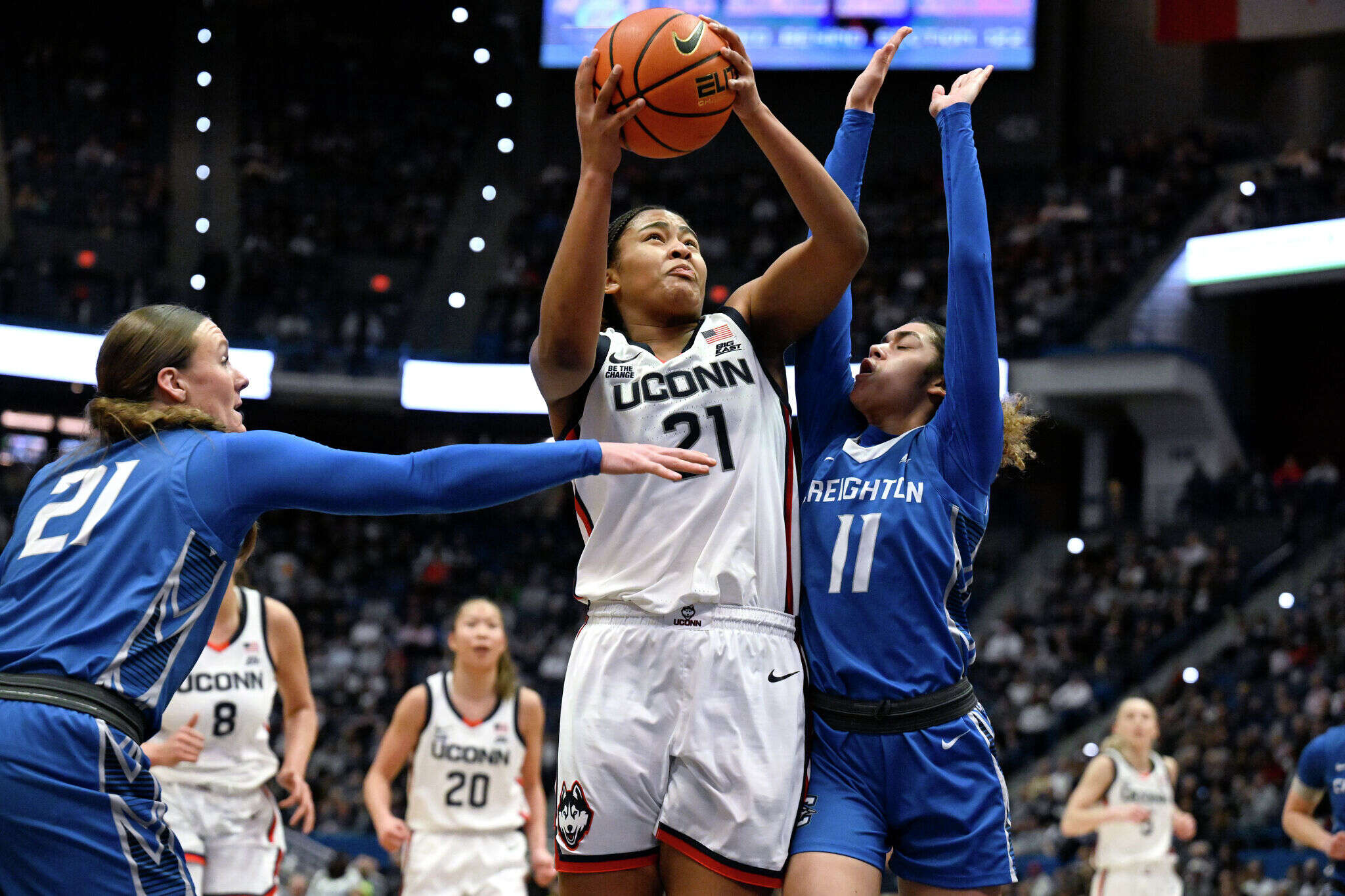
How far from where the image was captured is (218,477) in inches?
111

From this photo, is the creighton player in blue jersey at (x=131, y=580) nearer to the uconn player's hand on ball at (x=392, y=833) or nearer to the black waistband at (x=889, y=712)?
the black waistband at (x=889, y=712)

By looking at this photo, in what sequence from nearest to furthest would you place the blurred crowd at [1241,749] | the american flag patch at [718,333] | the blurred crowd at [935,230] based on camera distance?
the american flag patch at [718,333] → the blurred crowd at [1241,749] → the blurred crowd at [935,230]

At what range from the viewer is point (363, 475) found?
2.75 metres

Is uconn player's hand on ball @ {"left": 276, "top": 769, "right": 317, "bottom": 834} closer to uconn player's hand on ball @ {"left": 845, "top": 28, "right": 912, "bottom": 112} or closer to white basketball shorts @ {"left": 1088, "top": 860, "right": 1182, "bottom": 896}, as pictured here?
uconn player's hand on ball @ {"left": 845, "top": 28, "right": 912, "bottom": 112}

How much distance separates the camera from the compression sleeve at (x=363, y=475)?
9.04 ft

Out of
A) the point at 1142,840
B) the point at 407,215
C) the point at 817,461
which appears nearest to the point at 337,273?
the point at 407,215

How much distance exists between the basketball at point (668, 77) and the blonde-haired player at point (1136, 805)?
606cm

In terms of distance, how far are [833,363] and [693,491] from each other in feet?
2.32

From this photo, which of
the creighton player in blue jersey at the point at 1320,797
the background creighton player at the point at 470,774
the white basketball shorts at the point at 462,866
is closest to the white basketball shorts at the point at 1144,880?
the creighton player in blue jersey at the point at 1320,797

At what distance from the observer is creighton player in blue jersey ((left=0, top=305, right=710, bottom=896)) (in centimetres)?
265

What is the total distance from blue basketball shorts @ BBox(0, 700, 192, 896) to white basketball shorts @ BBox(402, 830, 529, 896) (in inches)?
148

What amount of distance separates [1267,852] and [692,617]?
10.5 m

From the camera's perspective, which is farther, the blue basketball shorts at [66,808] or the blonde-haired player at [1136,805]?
the blonde-haired player at [1136,805]

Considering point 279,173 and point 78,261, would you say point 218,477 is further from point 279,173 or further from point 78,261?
point 279,173
